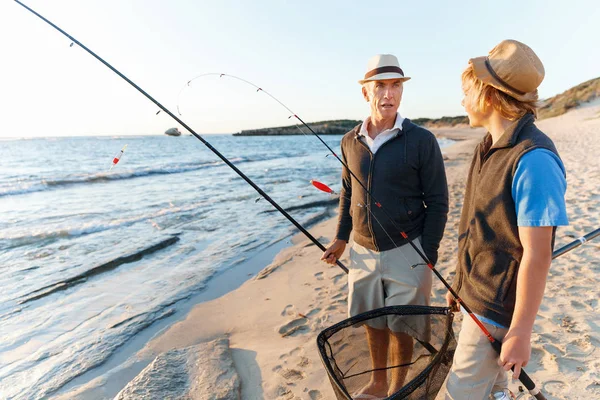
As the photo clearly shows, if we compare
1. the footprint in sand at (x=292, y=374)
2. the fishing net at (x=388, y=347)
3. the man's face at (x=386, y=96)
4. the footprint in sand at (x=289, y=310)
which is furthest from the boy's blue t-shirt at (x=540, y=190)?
the footprint in sand at (x=289, y=310)

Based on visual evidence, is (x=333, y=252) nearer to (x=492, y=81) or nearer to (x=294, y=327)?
(x=294, y=327)

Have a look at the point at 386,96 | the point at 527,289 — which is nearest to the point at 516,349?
the point at 527,289

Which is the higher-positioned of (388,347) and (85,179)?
(85,179)

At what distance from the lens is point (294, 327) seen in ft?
12.4

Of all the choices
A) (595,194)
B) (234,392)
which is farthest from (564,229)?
(234,392)

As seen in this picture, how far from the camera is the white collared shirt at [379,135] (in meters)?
2.35

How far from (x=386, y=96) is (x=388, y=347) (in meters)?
1.56

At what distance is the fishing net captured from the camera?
2059 mm

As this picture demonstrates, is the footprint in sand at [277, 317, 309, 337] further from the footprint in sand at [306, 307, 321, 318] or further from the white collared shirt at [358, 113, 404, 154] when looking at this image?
the white collared shirt at [358, 113, 404, 154]

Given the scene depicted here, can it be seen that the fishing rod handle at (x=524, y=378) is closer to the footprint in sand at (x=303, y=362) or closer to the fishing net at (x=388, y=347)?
the fishing net at (x=388, y=347)

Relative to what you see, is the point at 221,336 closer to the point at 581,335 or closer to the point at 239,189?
the point at 581,335

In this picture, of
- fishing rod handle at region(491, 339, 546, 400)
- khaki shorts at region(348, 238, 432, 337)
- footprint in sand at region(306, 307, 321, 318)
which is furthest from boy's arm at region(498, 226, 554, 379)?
footprint in sand at region(306, 307, 321, 318)

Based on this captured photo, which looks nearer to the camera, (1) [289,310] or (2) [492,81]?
(2) [492,81]

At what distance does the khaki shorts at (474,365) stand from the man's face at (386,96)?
4.10 feet
